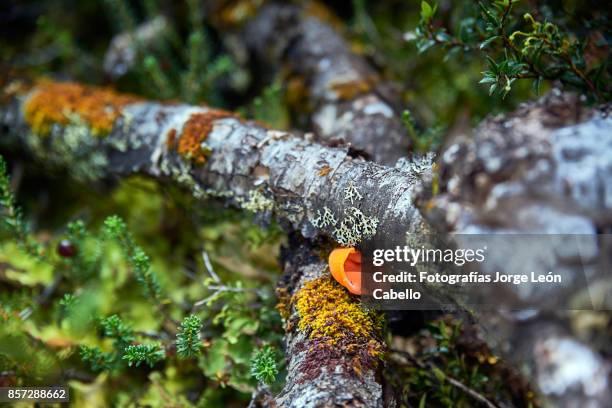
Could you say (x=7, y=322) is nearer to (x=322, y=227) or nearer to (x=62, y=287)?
(x=62, y=287)

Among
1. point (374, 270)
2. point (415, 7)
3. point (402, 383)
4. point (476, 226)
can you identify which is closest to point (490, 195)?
point (476, 226)

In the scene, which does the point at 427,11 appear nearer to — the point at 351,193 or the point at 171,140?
the point at 351,193

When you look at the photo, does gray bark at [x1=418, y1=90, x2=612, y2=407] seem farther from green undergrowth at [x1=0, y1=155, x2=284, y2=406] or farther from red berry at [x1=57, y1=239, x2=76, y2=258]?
red berry at [x1=57, y1=239, x2=76, y2=258]

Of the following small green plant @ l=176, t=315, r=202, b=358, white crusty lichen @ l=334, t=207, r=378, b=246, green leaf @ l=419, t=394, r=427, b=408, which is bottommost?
green leaf @ l=419, t=394, r=427, b=408

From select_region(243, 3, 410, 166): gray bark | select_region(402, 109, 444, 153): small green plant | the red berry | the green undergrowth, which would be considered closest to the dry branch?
the green undergrowth

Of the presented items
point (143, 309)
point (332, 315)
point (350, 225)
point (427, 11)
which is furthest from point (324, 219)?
point (143, 309)

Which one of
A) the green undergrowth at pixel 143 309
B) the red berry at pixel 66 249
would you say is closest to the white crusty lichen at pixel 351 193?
the green undergrowth at pixel 143 309
